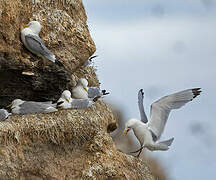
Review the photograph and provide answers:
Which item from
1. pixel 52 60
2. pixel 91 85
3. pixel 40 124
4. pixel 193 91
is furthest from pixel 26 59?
pixel 193 91

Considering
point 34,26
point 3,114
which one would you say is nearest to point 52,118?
point 3,114

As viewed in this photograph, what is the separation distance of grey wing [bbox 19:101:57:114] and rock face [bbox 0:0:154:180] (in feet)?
0.34

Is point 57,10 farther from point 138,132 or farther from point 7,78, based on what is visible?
point 138,132

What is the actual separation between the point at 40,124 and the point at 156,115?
242 cm

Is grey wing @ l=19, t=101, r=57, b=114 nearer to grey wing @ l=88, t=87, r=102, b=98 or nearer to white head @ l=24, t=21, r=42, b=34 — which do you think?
white head @ l=24, t=21, r=42, b=34

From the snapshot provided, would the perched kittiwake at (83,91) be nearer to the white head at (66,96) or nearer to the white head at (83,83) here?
the white head at (83,83)

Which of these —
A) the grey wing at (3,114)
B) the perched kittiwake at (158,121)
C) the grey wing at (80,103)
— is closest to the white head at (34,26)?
the grey wing at (80,103)

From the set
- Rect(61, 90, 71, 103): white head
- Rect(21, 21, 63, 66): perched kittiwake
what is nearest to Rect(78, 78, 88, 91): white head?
Result: Rect(61, 90, 71, 103): white head

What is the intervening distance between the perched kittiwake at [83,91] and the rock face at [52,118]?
185 millimetres

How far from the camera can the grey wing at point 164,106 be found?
11.3 m

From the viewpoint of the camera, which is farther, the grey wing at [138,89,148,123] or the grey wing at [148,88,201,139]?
the grey wing at [138,89,148,123]

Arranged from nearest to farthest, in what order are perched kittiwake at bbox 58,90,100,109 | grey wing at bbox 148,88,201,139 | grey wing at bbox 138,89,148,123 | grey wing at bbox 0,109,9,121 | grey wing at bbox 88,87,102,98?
1. grey wing at bbox 0,109,9,121
2. perched kittiwake at bbox 58,90,100,109
3. grey wing at bbox 148,88,201,139
4. grey wing at bbox 88,87,102,98
5. grey wing at bbox 138,89,148,123

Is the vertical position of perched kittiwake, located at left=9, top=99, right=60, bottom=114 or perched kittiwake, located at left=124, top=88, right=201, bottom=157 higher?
perched kittiwake, located at left=9, top=99, right=60, bottom=114

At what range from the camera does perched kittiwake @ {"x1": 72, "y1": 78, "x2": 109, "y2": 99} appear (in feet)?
36.9
